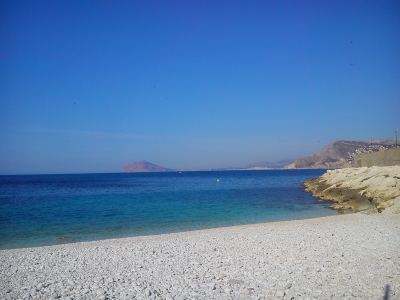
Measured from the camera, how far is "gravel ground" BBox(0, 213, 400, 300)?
618 cm

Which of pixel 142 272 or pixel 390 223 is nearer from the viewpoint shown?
pixel 142 272

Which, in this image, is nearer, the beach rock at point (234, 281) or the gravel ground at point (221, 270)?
the gravel ground at point (221, 270)

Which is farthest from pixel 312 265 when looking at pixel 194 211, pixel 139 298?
pixel 194 211

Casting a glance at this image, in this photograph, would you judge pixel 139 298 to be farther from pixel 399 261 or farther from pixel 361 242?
pixel 361 242

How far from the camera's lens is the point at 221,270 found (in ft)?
24.8

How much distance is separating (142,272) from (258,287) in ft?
9.57

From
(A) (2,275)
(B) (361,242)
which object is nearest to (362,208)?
(B) (361,242)

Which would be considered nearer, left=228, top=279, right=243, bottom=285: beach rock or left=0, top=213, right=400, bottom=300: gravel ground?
left=0, top=213, right=400, bottom=300: gravel ground

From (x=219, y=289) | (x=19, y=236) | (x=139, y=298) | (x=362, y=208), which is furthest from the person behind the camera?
(x=362, y=208)

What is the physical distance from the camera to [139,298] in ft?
19.6

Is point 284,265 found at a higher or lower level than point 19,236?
higher

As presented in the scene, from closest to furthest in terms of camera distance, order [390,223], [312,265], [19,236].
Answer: [312,265] → [390,223] → [19,236]

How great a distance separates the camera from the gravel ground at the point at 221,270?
20.3 ft

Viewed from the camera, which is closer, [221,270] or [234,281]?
[234,281]
